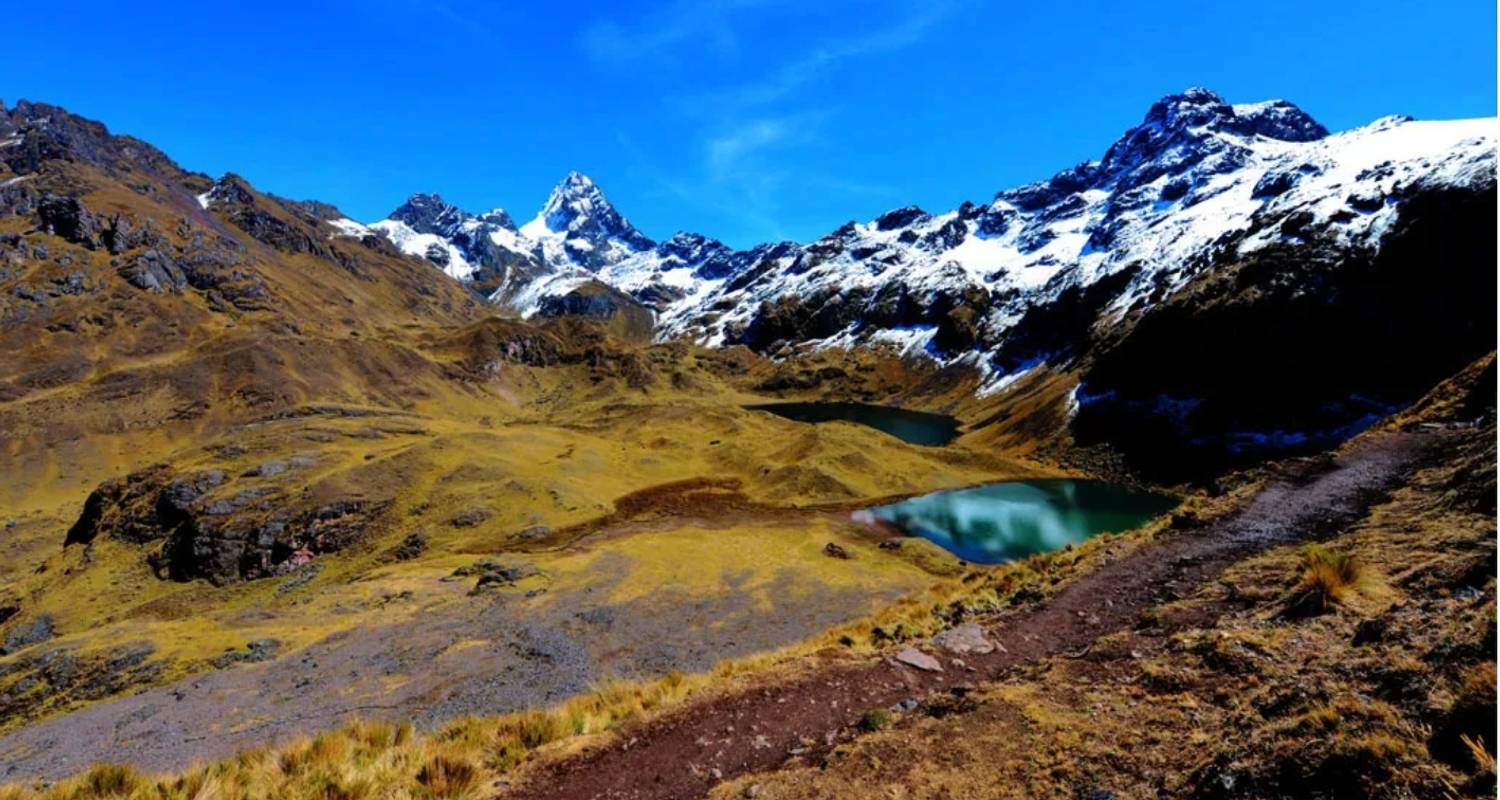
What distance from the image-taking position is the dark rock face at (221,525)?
49938mm

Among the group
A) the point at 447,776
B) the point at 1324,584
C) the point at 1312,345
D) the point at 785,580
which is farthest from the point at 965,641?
the point at 1312,345

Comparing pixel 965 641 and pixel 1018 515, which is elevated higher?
pixel 965 641

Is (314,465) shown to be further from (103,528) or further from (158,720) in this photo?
(158,720)

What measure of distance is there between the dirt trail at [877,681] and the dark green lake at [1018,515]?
35563mm

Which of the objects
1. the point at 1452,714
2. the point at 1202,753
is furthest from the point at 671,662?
the point at 1452,714

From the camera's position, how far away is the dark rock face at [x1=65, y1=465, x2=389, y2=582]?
164ft

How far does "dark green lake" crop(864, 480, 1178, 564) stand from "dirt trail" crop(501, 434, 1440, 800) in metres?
35.6

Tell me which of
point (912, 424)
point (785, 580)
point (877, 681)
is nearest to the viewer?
point (877, 681)

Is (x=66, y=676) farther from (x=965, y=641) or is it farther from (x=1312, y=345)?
(x=1312, y=345)

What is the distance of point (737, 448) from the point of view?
95688 mm

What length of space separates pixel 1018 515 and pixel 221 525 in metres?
75.8

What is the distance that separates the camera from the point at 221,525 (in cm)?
5178

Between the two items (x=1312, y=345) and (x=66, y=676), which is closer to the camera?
(x=66, y=676)

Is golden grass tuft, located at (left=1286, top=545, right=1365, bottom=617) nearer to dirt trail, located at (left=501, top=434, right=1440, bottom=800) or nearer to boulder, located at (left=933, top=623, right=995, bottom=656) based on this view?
dirt trail, located at (left=501, top=434, right=1440, bottom=800)
